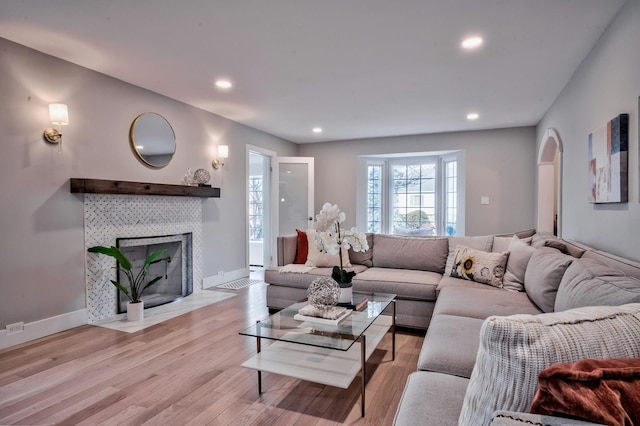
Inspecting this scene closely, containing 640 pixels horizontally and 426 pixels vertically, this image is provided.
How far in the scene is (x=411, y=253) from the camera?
375 centimetres

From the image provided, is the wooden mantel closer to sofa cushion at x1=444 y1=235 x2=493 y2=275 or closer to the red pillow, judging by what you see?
the red pillow

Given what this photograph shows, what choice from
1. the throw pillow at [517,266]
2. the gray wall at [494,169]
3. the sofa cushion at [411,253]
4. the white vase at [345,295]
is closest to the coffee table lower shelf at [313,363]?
the white vase at [345,295]

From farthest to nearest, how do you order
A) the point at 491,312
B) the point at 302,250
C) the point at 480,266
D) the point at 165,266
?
the point at 165,266, the point at 302,250, the point at 480,266, the point at 491,312

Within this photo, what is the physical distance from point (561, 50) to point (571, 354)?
9.98ft

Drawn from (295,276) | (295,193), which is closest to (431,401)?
(295,276)

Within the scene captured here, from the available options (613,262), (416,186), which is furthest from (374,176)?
(613,262)

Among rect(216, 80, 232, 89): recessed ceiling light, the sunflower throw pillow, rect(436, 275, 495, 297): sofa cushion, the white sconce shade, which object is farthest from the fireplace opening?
the sunflower throw pillow

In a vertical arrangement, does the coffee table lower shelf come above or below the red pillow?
below

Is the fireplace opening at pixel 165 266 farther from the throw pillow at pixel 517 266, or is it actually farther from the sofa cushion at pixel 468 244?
the throw pillow at pixel 517 266

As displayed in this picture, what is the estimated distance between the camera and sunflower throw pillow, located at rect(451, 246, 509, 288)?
3027 mm

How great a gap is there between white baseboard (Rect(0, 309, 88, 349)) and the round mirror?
1.69m

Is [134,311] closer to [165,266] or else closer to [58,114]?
[165,266]

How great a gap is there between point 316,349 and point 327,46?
2280 millimetres

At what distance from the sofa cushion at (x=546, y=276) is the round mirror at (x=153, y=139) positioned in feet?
12.6
